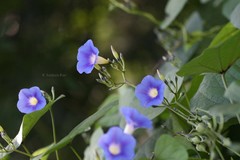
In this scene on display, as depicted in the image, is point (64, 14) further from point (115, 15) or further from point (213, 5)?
point (213, 5)

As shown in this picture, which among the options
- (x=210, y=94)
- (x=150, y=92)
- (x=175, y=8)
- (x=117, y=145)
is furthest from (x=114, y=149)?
(x=175, y=8)

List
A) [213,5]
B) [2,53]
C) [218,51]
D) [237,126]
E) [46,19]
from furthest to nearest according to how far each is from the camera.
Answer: [46,19], [2,53], [213,5], [237,126], [218,51]

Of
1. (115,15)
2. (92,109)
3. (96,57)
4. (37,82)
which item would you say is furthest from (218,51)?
(115,15)

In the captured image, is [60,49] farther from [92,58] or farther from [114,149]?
[114,149]

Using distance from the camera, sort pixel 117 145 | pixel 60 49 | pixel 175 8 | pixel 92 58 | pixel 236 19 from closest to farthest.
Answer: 1. pixel 117 145
2. pixel 92 58
3. pixel 236 19
4. pixel 175 8
5. pixel 60 49

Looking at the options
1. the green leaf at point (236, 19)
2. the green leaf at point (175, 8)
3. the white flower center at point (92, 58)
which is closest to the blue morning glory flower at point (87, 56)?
the white flower center at point (92, 58)

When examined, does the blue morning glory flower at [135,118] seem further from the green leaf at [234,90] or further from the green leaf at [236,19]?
the green leaf at [236,19]

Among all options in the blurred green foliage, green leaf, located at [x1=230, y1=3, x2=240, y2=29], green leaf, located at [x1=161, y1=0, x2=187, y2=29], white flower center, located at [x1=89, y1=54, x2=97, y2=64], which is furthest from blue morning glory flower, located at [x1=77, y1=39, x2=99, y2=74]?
the blurred green foliage
